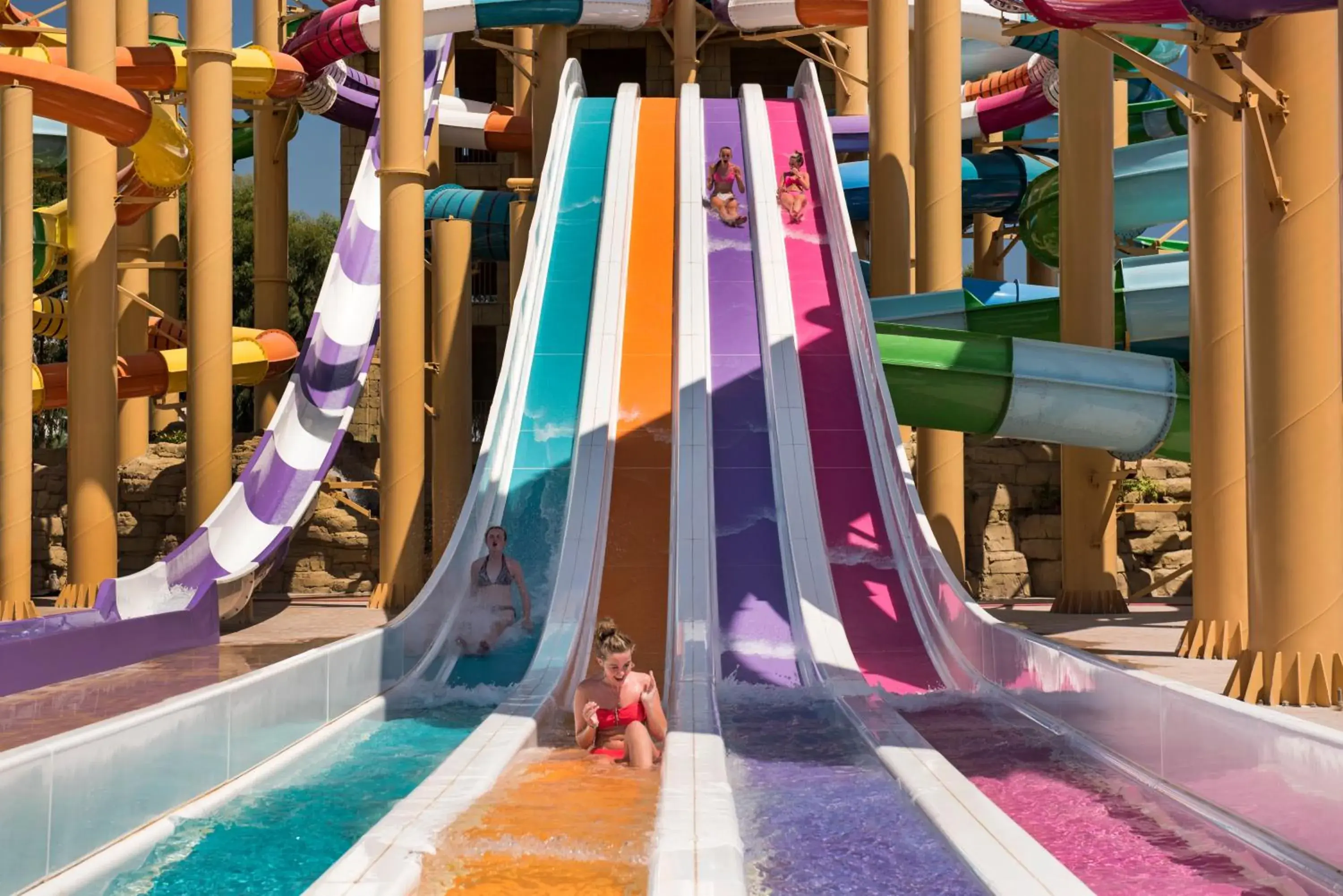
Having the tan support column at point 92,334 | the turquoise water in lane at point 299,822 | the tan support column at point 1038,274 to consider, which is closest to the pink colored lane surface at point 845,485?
the turquoise water in lane at point 299,822

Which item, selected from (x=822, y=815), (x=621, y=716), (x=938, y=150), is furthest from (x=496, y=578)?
(x=938, y=150)

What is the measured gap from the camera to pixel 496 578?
8.26 metres

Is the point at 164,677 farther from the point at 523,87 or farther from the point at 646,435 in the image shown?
the point at 523,87

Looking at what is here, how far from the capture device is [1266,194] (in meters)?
6.77

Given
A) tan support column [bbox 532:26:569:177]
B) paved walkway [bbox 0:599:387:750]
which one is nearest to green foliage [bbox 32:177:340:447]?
tan support column [bbox 532:26:569:177]

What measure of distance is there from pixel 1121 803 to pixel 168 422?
16.8 metres

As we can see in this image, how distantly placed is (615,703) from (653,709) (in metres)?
0.16

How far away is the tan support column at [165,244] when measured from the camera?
17.4 metres

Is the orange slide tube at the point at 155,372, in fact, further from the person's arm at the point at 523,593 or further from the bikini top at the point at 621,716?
the bikini top at the point at 621,716

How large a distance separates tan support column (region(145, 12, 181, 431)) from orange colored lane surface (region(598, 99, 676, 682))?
253 inches

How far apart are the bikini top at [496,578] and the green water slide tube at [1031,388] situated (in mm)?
3387

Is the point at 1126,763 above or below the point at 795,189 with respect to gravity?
below

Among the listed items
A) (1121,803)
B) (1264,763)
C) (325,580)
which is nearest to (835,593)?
(1121,803)

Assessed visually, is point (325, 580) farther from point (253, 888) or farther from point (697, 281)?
point (253, 888)
